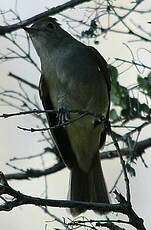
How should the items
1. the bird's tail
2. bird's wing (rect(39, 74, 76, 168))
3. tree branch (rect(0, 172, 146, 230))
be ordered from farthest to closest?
1. bird's wing (rect(39, 74, 76, 168))
2. the bird's tail
3. tree branch (rect(0, 172, 146, 230))

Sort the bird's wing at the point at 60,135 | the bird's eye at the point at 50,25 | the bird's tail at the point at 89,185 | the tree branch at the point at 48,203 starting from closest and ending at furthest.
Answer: the tree branch at the point at 48,203 < the bird's tail at the point at 89,185 < the bird's wing at the point at 60,135 < the bird's eye at the point at 50,25

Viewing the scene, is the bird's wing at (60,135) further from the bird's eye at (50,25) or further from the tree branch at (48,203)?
the tree branch at (48,203)

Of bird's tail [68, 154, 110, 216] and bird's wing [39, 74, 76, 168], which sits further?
bird's wing [39, 74, 76, 168]

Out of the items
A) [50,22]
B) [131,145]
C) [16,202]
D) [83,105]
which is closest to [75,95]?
[83,105]

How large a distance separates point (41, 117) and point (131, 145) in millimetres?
1420

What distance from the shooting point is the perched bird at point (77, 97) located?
200 inches

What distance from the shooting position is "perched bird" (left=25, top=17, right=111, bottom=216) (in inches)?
200

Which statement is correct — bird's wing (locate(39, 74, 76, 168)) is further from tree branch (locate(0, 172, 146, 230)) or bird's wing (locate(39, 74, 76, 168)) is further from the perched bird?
tree branch (locate(0, 172, 146, 230))

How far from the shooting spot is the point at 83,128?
5.20m

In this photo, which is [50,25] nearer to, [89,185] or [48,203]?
[89,185]

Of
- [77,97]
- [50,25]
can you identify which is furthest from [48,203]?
[50,25]

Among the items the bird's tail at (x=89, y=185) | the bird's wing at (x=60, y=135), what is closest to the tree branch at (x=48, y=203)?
the bird's tail at (x=89, y=185)

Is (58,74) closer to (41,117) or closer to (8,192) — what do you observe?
(41,117)

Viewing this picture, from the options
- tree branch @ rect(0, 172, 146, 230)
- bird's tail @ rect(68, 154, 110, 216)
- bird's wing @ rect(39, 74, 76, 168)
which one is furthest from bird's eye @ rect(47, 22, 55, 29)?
tree branch @ rect(0, 172, 146, 230)
